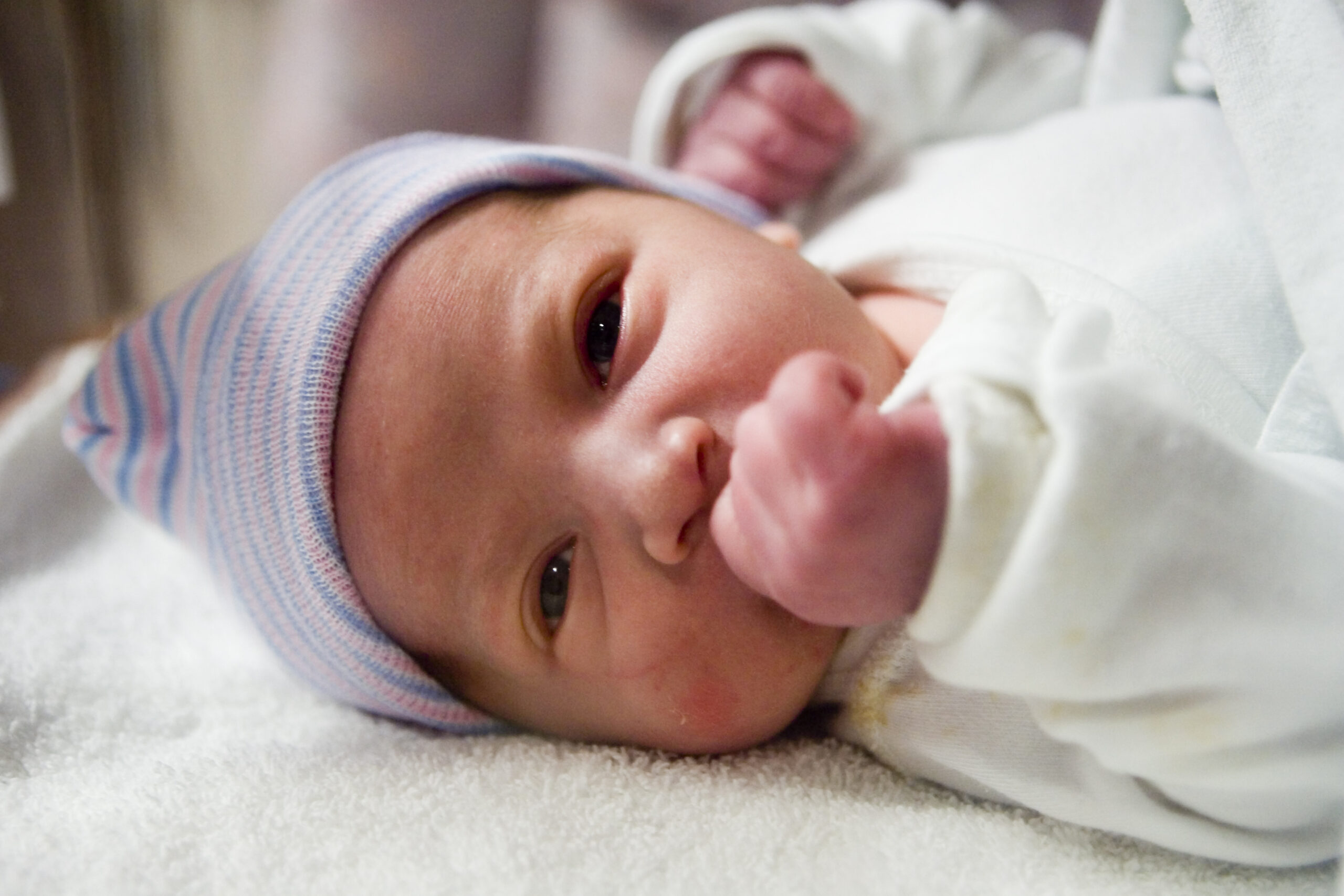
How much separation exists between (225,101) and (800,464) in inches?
68.4

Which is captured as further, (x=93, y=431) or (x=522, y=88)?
(x=522, y=88)

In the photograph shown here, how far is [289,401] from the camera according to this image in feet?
2.68

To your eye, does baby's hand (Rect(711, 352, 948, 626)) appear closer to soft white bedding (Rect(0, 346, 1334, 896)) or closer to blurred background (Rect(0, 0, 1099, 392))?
soft white bedding (Rect(0, 346, 1334, 896))

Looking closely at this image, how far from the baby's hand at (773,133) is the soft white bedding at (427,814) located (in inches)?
29.9

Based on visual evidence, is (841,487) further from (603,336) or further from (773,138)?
(773,138)

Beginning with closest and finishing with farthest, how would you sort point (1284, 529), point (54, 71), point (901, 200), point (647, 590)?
point (1284, 529)
point (647, 590)
point (901, 200)
point (54, 71)

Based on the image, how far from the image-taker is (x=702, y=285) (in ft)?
2.61

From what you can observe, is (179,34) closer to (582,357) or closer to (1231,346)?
(582,357)

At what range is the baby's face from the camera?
29.2 inches

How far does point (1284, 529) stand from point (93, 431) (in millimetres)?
1044

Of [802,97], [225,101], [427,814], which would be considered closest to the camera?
[427,814]

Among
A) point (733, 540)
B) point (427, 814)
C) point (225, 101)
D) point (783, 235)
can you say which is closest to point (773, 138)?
point (783, 235)

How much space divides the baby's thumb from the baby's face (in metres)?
0.07

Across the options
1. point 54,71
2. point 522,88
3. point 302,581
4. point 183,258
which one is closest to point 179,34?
point 54,71
